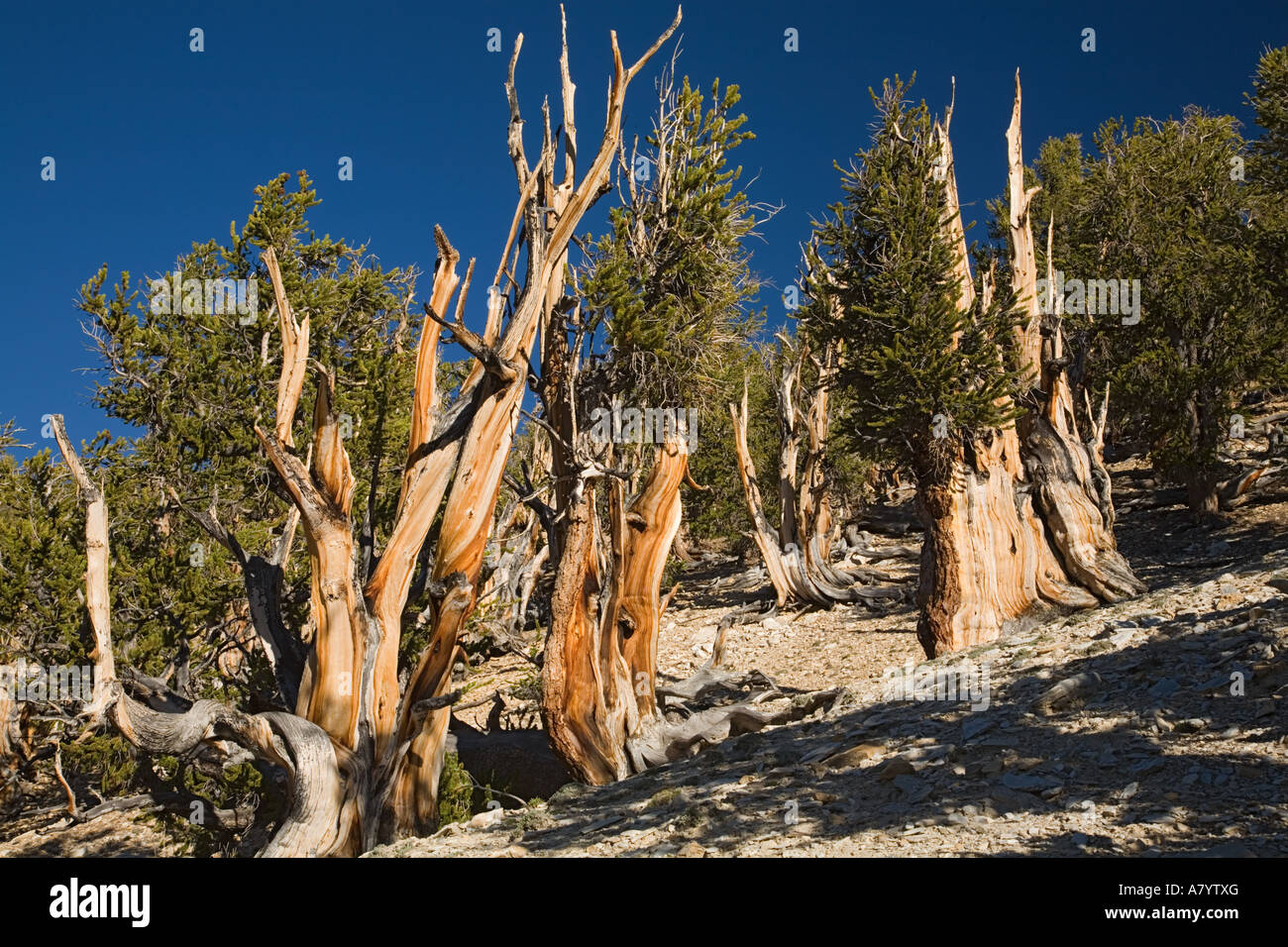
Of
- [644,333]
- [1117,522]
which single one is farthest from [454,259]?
[1117,522]

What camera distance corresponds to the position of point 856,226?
36.2 feet

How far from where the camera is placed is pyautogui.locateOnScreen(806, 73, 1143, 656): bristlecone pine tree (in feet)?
33.0

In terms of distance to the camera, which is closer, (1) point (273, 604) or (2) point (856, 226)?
(1) point (273, 604)

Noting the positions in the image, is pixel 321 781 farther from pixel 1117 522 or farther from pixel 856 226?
pixel 1117 522

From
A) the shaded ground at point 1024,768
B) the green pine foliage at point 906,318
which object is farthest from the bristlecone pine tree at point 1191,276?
the shaded ground at point 1024,768

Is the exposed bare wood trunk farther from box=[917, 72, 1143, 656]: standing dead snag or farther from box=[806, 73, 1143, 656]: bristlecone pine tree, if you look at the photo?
box=[917, 72, 1143, 656]: standing dead snag

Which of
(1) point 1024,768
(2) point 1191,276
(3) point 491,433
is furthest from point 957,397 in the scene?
(2) point 1191,276

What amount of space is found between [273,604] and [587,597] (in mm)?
2494

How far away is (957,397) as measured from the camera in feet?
32.7

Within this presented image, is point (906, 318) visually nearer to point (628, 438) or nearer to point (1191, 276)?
point (628, 438)

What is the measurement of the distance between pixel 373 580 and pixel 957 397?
6.10 m

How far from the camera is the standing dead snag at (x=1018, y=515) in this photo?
32.9 ft

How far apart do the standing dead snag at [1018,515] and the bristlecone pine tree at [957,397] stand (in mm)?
15

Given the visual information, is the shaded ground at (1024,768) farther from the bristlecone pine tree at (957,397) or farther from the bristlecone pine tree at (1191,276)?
the bristlecone pine tree at (1191,276)
